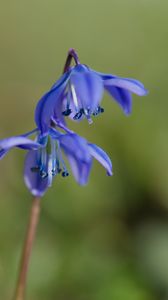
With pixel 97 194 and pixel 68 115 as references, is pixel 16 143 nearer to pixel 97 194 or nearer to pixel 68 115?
pixel 68 115

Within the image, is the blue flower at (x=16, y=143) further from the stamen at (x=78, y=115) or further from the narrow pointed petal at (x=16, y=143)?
the stamen at (x=78, y=115)

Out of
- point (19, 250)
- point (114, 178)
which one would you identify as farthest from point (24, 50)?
point (19, 250)

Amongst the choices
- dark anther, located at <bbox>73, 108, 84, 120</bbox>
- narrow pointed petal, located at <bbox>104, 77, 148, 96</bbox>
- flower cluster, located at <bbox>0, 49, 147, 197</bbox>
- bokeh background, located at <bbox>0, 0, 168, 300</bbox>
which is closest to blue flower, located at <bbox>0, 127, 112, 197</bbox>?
flower cluster, located at <bbox>0, 49, 147, 197</bbox>

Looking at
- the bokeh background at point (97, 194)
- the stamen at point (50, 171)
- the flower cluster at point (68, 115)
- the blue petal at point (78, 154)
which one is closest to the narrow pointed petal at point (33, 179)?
the flower cluster at point (68, 115)

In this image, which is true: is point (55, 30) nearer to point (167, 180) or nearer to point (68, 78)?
point (167, 180)

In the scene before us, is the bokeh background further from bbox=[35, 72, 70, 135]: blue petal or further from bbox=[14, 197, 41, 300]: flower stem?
bbox=[35, 72, 70, 135]: blue petal

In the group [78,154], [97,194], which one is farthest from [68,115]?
[97,194]
